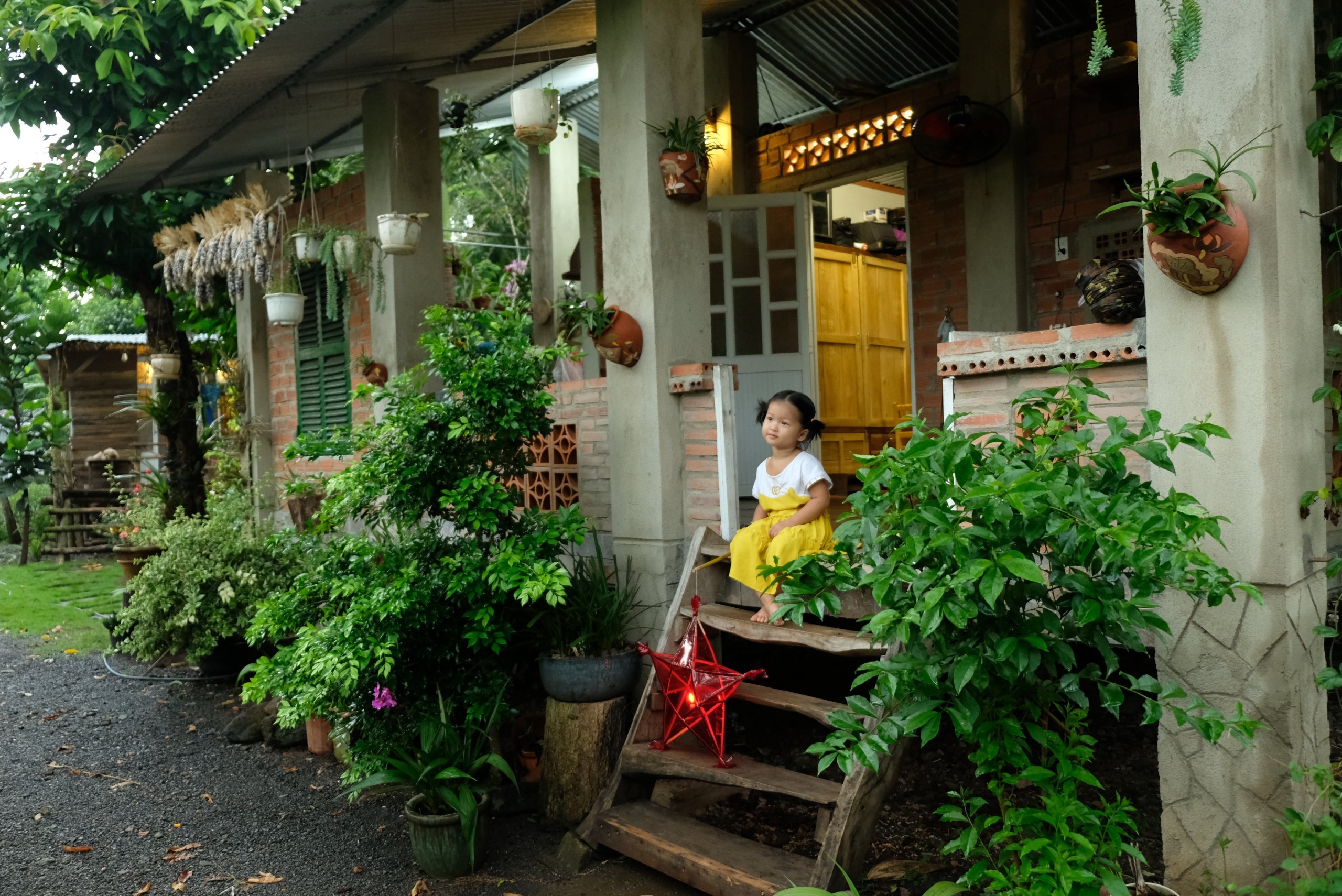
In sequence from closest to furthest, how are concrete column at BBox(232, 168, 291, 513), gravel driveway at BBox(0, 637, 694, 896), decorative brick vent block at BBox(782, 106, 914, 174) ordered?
gravel driveway at BBox(0, 637, 694, 896), decorative brick vent block at BBox(782, 106, 914, 174), concrete column at BBox(232, 168, 291, 513)

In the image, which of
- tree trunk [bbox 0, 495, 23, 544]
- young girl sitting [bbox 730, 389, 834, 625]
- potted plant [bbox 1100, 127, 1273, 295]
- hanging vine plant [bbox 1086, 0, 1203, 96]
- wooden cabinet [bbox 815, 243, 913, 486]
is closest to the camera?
hanging vine plant [bbox 1086, 0, 1203, 96]

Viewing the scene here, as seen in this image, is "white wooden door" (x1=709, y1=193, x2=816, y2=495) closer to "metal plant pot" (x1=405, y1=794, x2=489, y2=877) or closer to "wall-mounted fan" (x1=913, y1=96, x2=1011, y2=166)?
"wall-mounted fan" (x1=913, y1=96, x2=1011, y2=166)

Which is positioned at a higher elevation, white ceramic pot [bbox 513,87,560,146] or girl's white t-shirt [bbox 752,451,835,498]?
white ceramic pot [bbox 513,87,560,146]

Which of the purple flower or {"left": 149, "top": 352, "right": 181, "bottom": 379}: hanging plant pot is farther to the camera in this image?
{"left": 149, "top": 352, "right": 181, "bottom": 379}: hanging plant pot

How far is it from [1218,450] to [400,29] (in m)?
5.36

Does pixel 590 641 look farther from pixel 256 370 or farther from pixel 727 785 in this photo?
pixel 256 370

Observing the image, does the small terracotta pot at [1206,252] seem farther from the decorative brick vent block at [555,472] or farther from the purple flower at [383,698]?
the purple flower at [383,698]

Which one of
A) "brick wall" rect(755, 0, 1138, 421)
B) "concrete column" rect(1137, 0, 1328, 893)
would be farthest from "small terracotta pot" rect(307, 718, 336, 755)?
"concrete column" rect(1137, 0, 1328, 893)

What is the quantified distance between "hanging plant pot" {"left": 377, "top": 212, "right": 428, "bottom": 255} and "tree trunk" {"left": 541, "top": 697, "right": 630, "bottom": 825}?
10.6 ft

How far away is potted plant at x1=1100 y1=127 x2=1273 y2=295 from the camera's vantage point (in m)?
2.98

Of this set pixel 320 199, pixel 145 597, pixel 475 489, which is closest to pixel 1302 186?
pixel 475 489

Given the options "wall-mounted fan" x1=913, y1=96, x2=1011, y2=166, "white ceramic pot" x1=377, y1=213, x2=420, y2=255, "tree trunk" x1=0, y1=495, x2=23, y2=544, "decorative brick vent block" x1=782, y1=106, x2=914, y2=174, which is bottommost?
"tree trunk" x1=0, y1=495, x2=23, y2=544

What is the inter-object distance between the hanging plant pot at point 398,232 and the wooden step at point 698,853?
3823 mm

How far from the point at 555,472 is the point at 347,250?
2.34 metres
